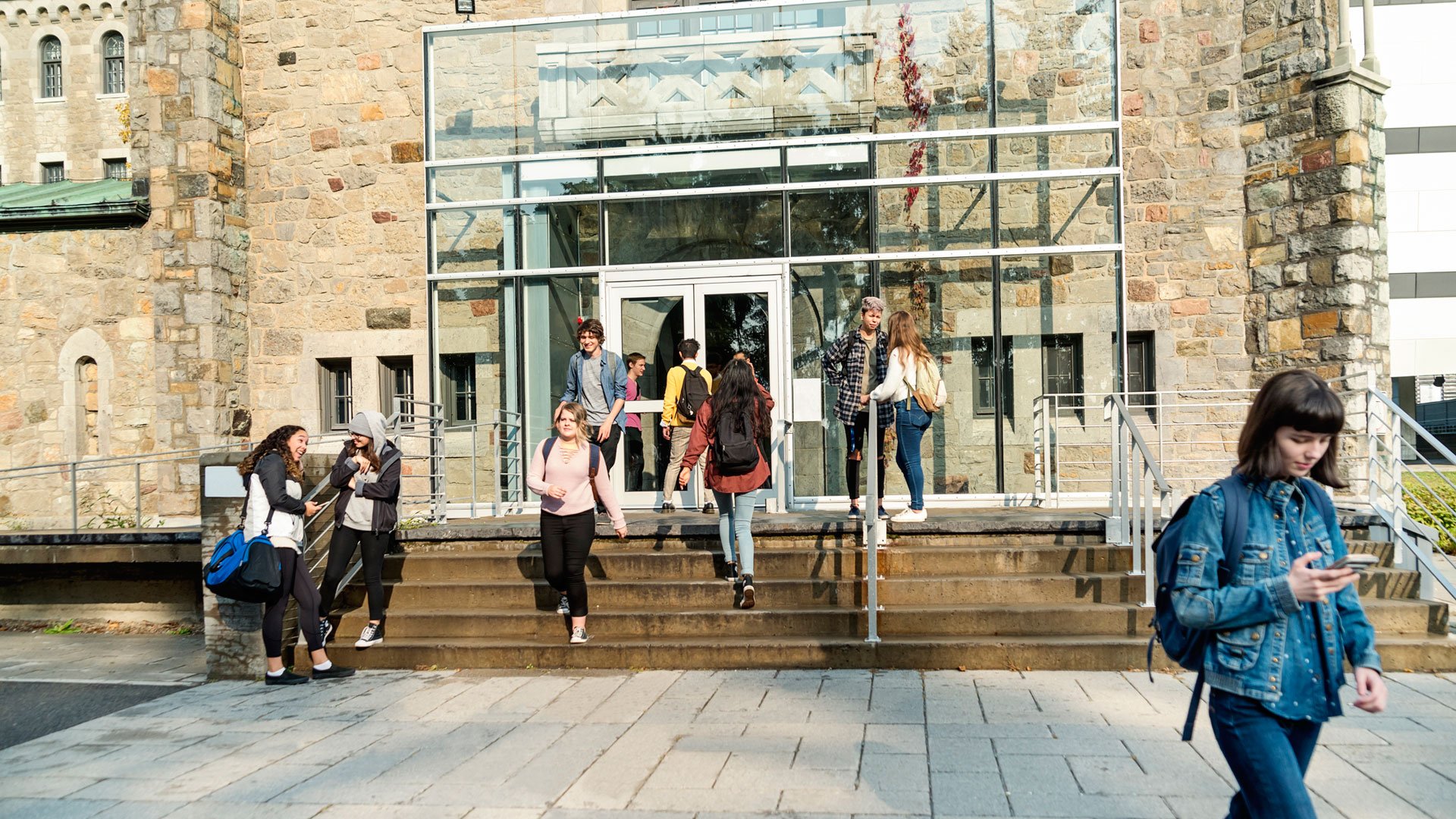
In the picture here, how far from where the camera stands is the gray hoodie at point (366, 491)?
7.72 meters

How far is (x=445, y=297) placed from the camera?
38.5 ft

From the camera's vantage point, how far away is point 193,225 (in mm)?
13594

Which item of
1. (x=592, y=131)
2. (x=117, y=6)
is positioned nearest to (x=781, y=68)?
(x=592, y=131)

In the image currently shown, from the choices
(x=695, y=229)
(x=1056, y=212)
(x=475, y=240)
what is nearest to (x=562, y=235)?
(x=475, y=240)

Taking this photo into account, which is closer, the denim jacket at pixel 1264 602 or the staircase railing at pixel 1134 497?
the denim jacket at pixel 1264 602

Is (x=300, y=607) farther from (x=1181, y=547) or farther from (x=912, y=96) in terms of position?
(x=912, y=96)

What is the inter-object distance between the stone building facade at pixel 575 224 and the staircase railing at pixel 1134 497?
2424mm

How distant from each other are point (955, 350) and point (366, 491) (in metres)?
5.83

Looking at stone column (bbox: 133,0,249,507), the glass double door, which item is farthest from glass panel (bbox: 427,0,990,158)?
stone column (bbox: 133,0,249,507)

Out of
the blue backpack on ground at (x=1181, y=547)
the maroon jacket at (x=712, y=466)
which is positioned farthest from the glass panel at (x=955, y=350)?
the blue backpack on ground at (x=1181, y=547)

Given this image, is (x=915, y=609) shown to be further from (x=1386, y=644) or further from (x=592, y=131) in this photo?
(x=592, y=131)

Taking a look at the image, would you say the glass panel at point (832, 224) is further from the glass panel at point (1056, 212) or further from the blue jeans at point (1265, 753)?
the blue jeans at point (1265, 753)

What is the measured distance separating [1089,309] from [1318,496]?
26.6ft

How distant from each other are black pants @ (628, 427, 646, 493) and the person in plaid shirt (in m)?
2.72
